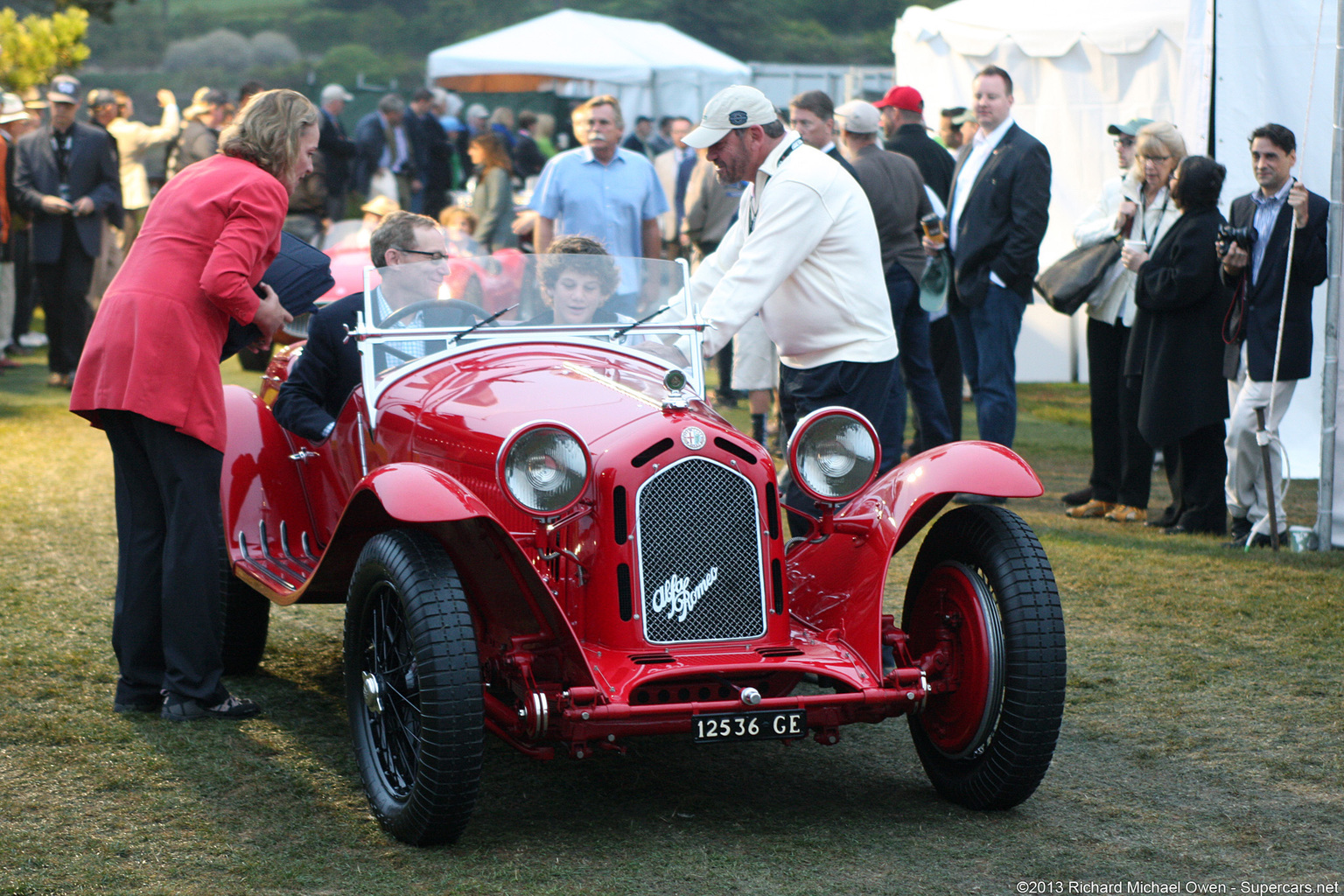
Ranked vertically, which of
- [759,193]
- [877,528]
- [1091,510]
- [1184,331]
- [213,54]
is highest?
[213,54]

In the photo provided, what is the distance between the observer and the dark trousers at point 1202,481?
281 inches

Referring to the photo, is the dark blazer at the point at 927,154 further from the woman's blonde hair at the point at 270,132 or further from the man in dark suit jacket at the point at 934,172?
the woman's blonde hair at the point at 270,132

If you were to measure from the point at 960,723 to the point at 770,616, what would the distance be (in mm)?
580

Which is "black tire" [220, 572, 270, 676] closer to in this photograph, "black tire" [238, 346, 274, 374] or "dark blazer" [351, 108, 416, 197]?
"black tire" [238, 346, 274, 374]

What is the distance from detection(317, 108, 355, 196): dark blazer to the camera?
13.7 m

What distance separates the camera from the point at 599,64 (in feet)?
83.8

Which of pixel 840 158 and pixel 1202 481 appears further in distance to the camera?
pixel 840 158

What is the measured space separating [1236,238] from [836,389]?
9.15 ft

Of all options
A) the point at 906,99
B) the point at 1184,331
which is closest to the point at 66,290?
the point at 906,99

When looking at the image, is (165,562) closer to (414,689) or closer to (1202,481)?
(414,689)

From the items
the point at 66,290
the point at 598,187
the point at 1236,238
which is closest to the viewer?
the point at 1236,238

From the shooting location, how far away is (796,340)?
509 cm

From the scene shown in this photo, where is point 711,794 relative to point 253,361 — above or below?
below

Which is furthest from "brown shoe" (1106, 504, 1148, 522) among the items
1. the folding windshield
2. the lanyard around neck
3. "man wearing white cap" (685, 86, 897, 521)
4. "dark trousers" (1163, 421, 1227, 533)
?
the folding windshield
